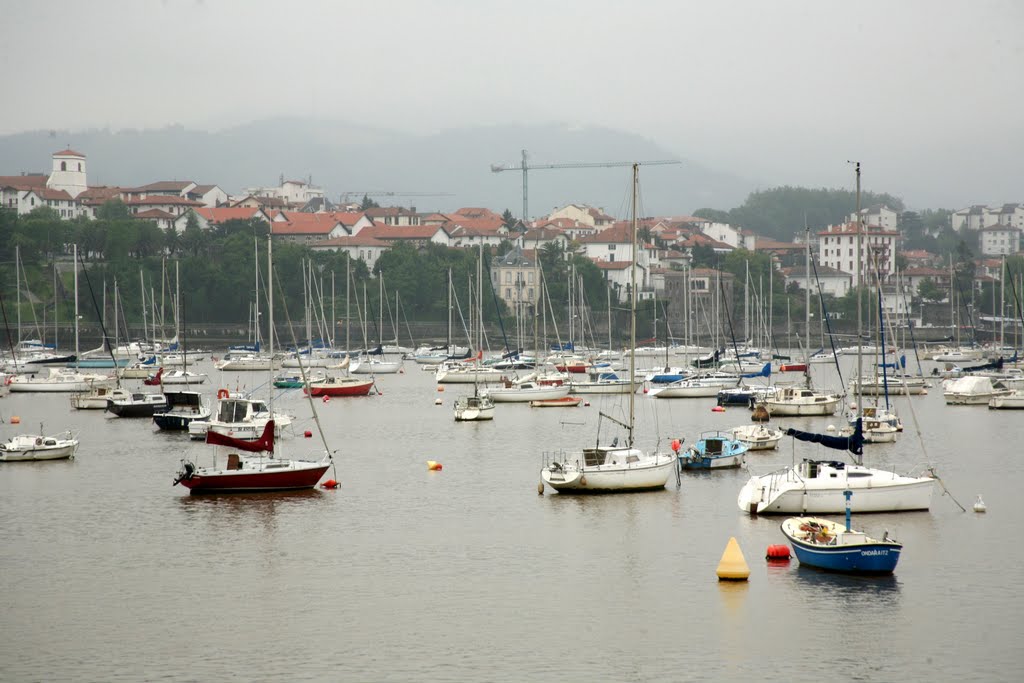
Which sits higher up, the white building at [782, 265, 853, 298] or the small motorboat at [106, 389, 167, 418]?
the white building at [782, 265, 853, 298]

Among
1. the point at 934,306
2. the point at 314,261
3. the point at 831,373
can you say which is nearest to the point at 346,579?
the point at 831,373

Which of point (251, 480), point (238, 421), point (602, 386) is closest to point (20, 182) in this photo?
point (602, 386)

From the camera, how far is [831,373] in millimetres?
101000

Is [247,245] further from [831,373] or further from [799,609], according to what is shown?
[799,609]

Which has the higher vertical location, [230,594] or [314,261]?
[314,261]

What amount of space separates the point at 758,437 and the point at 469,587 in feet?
70.7

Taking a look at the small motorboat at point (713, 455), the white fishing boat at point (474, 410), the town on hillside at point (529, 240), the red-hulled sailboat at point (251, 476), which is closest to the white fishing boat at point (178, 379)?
the white fishing boat at point (474, 410)

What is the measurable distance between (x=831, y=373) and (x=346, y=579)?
7902 cm

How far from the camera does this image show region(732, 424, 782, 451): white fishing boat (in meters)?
45.3

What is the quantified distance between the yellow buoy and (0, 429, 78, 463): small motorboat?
25381 millimetres

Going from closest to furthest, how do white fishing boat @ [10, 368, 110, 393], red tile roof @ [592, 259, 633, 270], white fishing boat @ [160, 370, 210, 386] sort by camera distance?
white fishing boat @ [10, 368, 110, 393] < white fishing boat @ [160, 370, 210, 386] < red tile roof @ [592, 259, 633, 270]

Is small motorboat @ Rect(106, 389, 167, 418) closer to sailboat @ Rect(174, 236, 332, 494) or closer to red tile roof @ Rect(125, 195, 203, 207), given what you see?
sailboat @ Rect(174, 236, 332, 494)

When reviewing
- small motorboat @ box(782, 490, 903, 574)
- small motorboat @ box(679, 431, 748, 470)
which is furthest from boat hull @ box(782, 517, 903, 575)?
small motorboat @ box(679, 431, 748, 470)

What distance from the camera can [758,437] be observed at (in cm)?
4553
